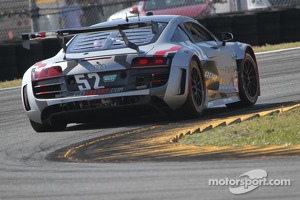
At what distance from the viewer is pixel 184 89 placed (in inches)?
406

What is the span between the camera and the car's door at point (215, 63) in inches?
442

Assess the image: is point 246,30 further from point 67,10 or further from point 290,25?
point 67,10

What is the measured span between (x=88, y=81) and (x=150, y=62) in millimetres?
726

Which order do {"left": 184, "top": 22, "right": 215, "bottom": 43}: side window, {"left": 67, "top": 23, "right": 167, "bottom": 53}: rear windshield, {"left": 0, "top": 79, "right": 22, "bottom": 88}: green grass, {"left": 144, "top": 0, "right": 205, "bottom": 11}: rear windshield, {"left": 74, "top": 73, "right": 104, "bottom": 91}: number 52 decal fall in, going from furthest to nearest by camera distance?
{"left": 144, "top": 0, "right": 205, "bottom": 11}: rear windshield < {"left": 0, "top": 79, "right": 22, "bottom": 88}: green grass < {"left": 184, "top": 22, "right": 215, "bottom": 43}: side window < {"left": 67, "top": 23, "right": 167, "bottom": 53}: rear windshield < {"left": 74, "top": 73, "right": 104, "bottom": 91}: number 52 decal

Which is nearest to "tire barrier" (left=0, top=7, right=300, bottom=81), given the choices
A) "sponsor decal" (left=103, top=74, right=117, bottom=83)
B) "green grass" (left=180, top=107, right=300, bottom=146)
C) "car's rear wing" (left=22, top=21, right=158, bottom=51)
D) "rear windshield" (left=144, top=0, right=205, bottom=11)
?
"rear windshield" (left=144, top=0, right=205, bottom=11)

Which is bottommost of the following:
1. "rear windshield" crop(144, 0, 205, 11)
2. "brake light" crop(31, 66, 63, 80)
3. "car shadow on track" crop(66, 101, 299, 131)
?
"rear windshield" crop(144, 0, 205, 11)

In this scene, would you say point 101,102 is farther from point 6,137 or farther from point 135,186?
point 135,186

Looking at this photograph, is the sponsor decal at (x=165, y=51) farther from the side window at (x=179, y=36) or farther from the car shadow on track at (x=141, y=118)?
the car shadow on track at (x=141, y=118)

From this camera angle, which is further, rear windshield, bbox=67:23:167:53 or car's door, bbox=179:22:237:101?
car's door, bbox=179:22:237:101

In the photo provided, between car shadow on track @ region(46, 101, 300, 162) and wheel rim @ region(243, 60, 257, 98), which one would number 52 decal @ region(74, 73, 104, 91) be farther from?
wheel rim @ region(243, 60, 257, 98)

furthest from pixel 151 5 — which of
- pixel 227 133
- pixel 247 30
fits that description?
pixel 227 133

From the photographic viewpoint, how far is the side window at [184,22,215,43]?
1162 centimetres

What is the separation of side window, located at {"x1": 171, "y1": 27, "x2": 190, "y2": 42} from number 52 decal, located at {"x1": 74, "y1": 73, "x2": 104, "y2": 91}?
1.11 metres

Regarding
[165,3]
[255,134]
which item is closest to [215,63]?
[255,134]
